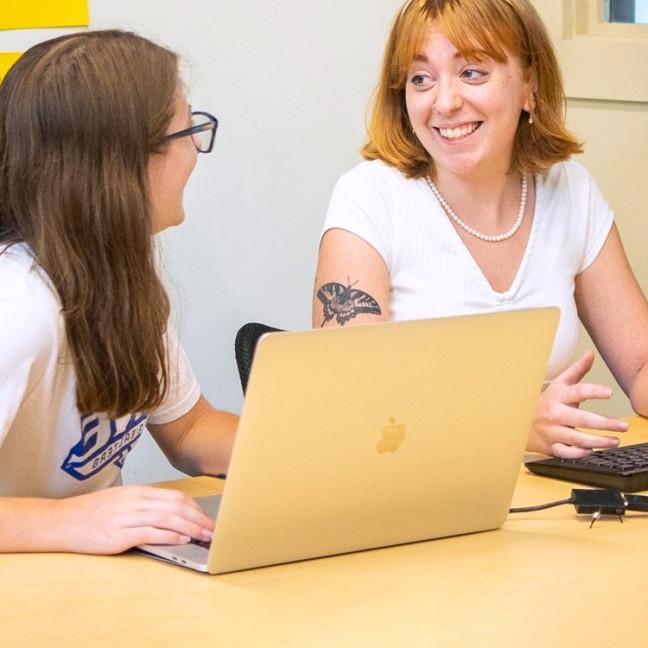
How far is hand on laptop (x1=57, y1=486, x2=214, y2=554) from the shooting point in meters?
1.13

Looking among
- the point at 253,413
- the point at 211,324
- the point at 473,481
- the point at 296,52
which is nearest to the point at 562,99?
the point at 296,52

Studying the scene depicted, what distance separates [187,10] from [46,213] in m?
1.15

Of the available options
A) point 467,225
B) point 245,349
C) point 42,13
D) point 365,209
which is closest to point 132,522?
point 245,349

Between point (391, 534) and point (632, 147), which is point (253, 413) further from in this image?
point (632, 147)

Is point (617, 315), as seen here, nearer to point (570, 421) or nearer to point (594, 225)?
point (594, 225)

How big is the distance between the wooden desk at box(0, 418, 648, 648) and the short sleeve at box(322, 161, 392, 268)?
781 mm

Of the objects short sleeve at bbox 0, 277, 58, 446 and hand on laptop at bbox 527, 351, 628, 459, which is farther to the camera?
hand on laptop at bbox 527, 351, 628, 459

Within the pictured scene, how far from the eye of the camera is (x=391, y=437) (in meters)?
1.09

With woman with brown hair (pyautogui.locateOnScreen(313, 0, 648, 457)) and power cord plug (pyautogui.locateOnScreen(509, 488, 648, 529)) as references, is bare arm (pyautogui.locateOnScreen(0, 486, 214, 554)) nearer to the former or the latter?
power cord plug (pyautogui.locateOnScreen(509, 488, 648, 529))

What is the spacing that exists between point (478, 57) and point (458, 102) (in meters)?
0.08

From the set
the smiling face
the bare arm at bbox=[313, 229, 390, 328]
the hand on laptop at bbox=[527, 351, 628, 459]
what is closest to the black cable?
the hand on laptop at bbox=[527, 351, 628, 459]

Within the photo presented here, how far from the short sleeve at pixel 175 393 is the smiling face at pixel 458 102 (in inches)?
23.4

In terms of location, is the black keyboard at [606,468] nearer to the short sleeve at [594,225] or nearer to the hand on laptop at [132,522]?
the hand on laptop at [132,522]

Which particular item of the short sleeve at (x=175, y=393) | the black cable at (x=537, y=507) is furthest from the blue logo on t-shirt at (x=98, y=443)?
the black cable at (x=537, y=507)
